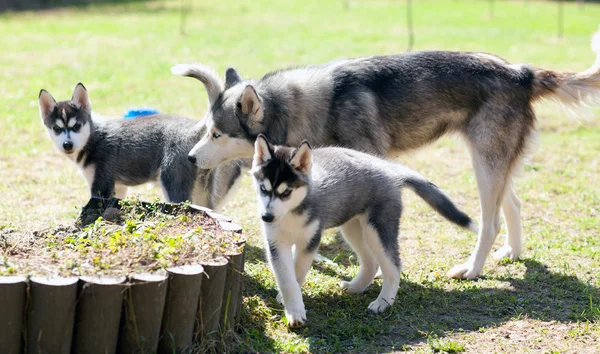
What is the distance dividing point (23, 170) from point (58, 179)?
2.09 feet

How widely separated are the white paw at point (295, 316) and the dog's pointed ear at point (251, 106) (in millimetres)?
1883

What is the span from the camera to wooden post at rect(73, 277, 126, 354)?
428 centimetres

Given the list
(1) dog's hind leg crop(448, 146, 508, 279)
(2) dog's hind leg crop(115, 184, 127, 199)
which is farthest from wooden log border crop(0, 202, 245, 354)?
(2) dog's hind leg crop(115, 184, 127, 199)

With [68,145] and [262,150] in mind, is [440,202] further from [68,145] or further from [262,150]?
[68,145]

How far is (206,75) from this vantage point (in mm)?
6809

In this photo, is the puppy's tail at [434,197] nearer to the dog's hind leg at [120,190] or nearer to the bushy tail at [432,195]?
the bushy tail at [432,195]

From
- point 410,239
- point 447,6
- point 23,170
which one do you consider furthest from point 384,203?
point 447,6

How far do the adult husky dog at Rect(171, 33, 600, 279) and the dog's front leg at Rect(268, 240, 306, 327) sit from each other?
4.70ft

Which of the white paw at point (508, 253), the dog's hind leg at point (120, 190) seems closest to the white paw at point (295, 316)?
the white paw at point (508, 253)

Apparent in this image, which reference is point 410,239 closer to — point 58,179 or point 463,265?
point 463,265

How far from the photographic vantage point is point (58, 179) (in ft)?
30.6

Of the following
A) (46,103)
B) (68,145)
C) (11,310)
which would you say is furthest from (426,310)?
(46,103)

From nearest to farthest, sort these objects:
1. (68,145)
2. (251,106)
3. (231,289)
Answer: (231,289) → (251,106) → (68,145)

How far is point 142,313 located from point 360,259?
2.31 metres
